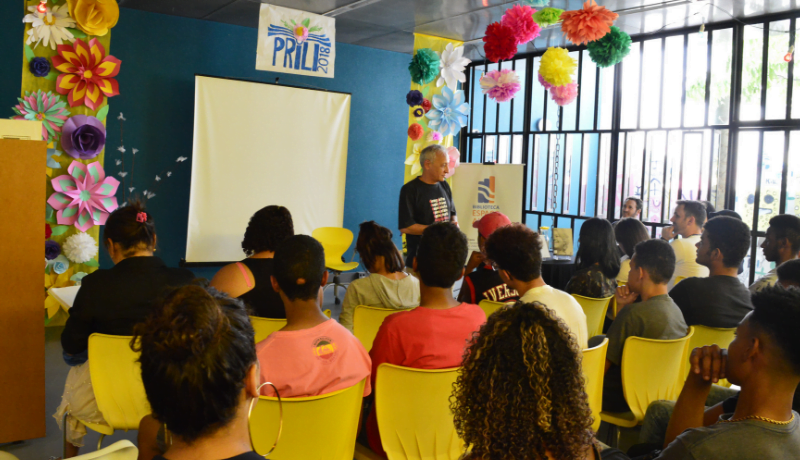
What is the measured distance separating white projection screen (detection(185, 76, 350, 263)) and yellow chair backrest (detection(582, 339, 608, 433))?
17.3ft

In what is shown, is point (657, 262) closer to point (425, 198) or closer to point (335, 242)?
point (425, 198)

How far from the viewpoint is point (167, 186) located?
270 inches

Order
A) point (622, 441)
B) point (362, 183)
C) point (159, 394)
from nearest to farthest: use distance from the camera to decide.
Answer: point (159, 394) → point (622, 441) → point (362, 183)

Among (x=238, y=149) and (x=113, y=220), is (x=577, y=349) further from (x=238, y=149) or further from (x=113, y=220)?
(x=238, y=149)

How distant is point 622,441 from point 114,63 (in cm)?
537

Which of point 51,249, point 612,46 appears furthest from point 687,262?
point 51,249

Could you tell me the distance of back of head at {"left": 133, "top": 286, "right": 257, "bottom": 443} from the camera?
3.34 ft

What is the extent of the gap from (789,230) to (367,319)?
2.83 metres

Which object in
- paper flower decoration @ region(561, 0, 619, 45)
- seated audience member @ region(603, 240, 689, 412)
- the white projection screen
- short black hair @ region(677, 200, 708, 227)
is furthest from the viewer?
the white projection screen

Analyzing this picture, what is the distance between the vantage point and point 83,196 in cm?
545

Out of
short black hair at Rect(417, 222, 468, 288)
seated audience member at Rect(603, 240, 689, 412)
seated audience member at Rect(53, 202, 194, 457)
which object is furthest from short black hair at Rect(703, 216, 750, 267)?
seated audience member at Rect(53, 202, 194, 457)

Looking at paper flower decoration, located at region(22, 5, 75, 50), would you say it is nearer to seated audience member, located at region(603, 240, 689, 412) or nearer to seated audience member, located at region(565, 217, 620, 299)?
seated audience member, located at region(565, 217, 620, 299)

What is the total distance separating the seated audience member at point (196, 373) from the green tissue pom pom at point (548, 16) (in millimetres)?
4125

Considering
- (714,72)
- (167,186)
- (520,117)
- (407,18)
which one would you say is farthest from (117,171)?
(714,72)
